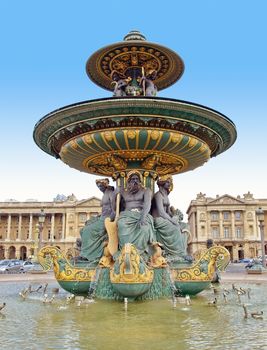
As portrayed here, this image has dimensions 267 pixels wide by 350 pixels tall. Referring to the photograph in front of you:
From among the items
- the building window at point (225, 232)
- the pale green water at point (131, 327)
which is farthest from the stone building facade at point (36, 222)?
the pale green water at point (131, 327)

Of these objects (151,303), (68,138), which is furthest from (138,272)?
(68,138)

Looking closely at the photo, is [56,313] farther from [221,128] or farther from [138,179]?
[221,128]

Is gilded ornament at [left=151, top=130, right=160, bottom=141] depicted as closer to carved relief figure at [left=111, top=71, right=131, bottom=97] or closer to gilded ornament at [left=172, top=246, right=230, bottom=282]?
carved relief figure at [left=111, top=71, right=131, bottom=97]

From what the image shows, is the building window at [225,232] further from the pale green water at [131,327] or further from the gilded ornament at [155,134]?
the pale green water at [131,327]

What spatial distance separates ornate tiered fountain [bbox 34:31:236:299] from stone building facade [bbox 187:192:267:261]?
3326 inches

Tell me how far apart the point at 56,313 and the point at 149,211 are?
3.27m

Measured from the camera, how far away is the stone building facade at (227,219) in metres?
90.4

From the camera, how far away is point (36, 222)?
94.9 m

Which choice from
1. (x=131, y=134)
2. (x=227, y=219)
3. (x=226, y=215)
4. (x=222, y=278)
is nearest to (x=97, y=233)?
(x=131, y=134)

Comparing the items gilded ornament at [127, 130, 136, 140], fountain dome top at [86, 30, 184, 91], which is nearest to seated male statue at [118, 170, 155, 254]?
gilded ornament at [127, 130, 136, 140]

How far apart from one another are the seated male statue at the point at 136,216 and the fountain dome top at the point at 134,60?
3.07 metres

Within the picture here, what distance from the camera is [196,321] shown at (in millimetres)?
4574

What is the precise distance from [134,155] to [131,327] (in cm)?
431

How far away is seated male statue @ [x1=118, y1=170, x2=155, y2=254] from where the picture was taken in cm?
709
